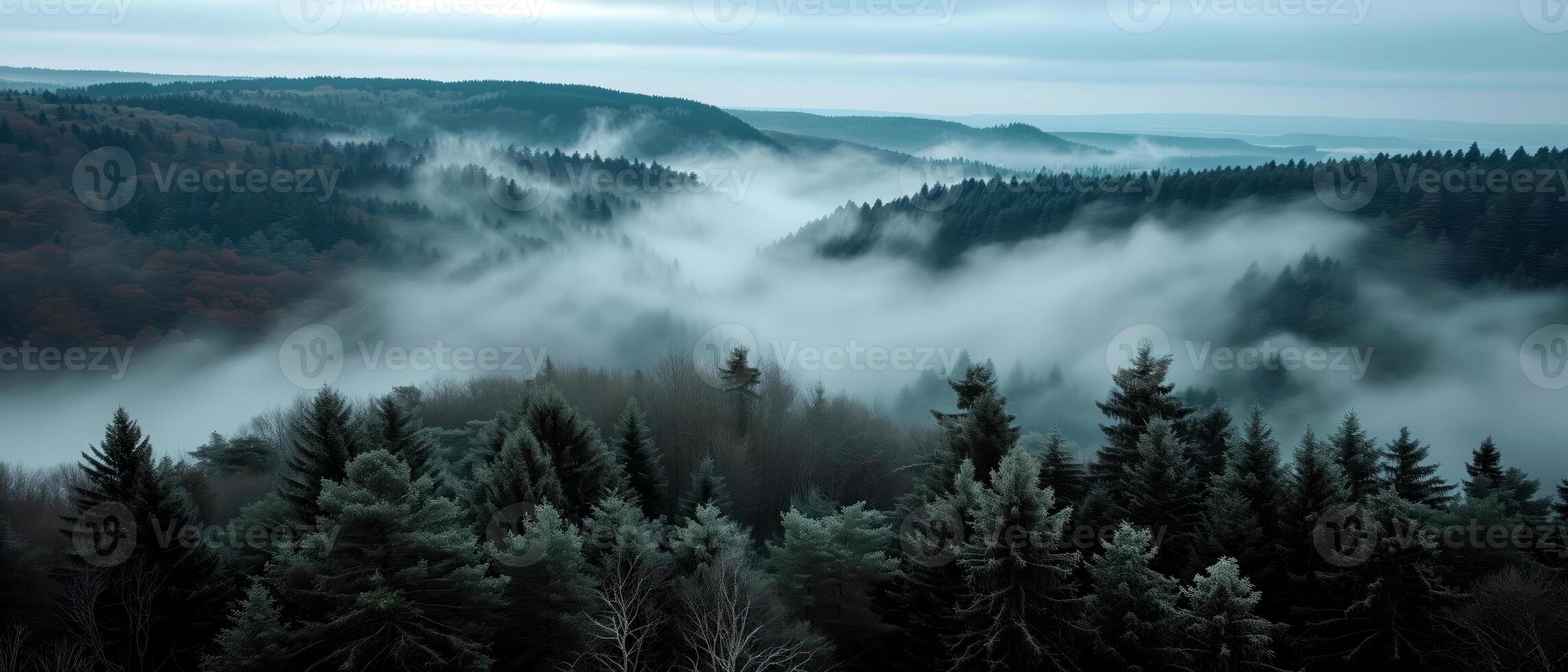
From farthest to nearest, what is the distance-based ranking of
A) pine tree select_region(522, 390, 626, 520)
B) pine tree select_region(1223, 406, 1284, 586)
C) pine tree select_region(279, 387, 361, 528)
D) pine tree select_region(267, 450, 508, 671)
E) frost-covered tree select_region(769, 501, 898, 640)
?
pine tree select_region(522, 390, 626, 520) → pine tree select_region(279, 387, 361, 528) → pine tree select_region(1223, 406, 1284, 586) → frost-covered tree select_region(769, 501, 898, 640) → pine tree select_region(267, 450, 508, 671)

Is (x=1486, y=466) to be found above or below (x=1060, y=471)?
above

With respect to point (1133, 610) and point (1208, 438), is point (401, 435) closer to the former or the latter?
point (1133, 610)

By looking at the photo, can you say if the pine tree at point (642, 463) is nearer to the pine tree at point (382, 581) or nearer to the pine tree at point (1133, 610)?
the pine tree at point (382, 581)

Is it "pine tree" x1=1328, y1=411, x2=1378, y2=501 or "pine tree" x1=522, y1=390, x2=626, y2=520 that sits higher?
"pine tree" x1=1328, y1=411, x2=1378, y2=501

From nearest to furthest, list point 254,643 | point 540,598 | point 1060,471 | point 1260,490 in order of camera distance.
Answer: point 254,643
point 540,598
point 1260,490
point 1060,471

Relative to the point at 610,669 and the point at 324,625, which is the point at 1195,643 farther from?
the point at 324,625

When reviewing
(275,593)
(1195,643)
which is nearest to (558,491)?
(275,593)

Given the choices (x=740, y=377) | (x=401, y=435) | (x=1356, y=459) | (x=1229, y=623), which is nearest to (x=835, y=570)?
(x=1229, y=623)

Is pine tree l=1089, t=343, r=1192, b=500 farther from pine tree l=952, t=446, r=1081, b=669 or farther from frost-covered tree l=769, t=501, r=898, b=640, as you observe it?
pine tree l=952, t=446, r=1081, b=669

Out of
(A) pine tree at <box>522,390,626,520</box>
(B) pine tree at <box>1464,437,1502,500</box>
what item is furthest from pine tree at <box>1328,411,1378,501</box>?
(A) pine tree at <box>522,390,626,520</box>
